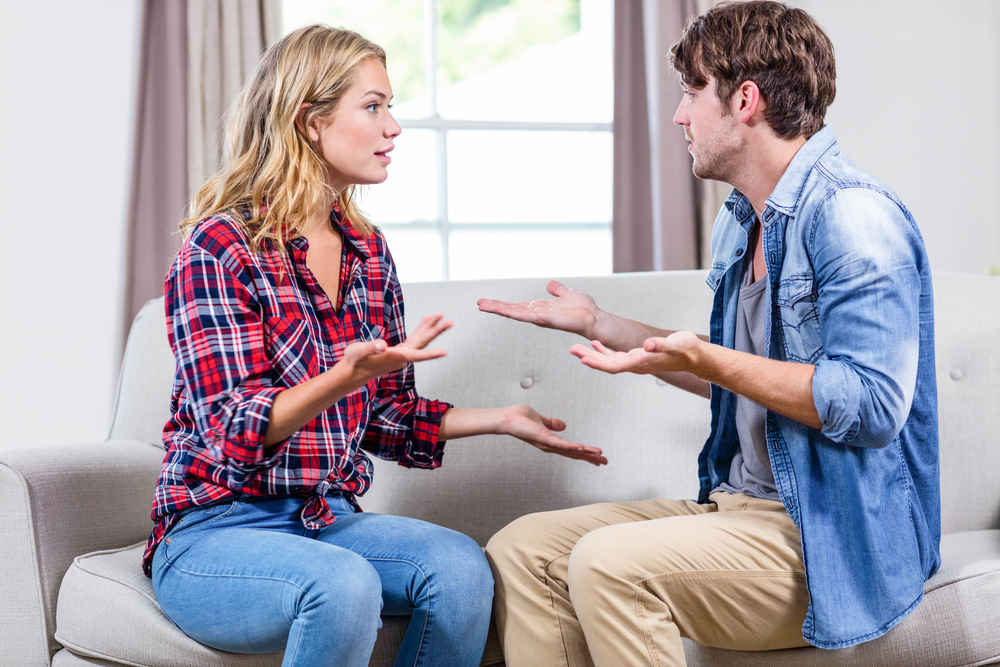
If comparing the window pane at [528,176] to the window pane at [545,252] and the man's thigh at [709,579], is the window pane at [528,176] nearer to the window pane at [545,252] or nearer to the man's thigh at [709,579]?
the window pane at [545,252]

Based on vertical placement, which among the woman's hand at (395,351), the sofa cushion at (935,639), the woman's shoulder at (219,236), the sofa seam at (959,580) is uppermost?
the woman's shoulder at (219,236)

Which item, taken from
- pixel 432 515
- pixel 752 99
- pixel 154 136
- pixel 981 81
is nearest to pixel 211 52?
pixel 154 136

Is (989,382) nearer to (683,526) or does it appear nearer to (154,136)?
(683,526)

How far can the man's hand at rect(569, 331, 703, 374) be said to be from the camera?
1.22 metres

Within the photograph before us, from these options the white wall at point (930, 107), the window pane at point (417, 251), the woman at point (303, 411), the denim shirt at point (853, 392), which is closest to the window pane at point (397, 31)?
the window pane at point (417, 251)

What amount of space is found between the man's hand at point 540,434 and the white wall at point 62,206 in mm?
2203

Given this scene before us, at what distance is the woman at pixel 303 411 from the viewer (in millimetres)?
1284

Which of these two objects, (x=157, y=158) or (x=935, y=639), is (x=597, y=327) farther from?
(x=157, y=158)

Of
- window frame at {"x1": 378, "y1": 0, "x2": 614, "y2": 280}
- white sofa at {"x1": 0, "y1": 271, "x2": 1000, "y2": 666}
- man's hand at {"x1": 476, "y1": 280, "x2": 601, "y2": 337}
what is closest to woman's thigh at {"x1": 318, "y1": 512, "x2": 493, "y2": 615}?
white sofa at {"x1": 0, "y1": 271, "x2": 1000, "y2": 666}

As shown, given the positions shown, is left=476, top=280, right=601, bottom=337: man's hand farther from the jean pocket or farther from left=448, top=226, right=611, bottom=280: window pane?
left=448, top=226, right=611, bottom=280: window pane

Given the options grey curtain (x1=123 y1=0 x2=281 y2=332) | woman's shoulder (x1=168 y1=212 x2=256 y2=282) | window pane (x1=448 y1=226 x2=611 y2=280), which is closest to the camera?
woman's shoulder (x1=168 y1=212 x2=256 y2=282)

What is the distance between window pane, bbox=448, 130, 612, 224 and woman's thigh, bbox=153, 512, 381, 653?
2.69 meters

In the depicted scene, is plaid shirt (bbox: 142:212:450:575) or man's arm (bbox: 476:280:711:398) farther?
man's arm (bbox: 476:280:711:398)

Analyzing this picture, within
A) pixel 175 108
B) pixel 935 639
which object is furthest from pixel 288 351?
pixel 175 108
